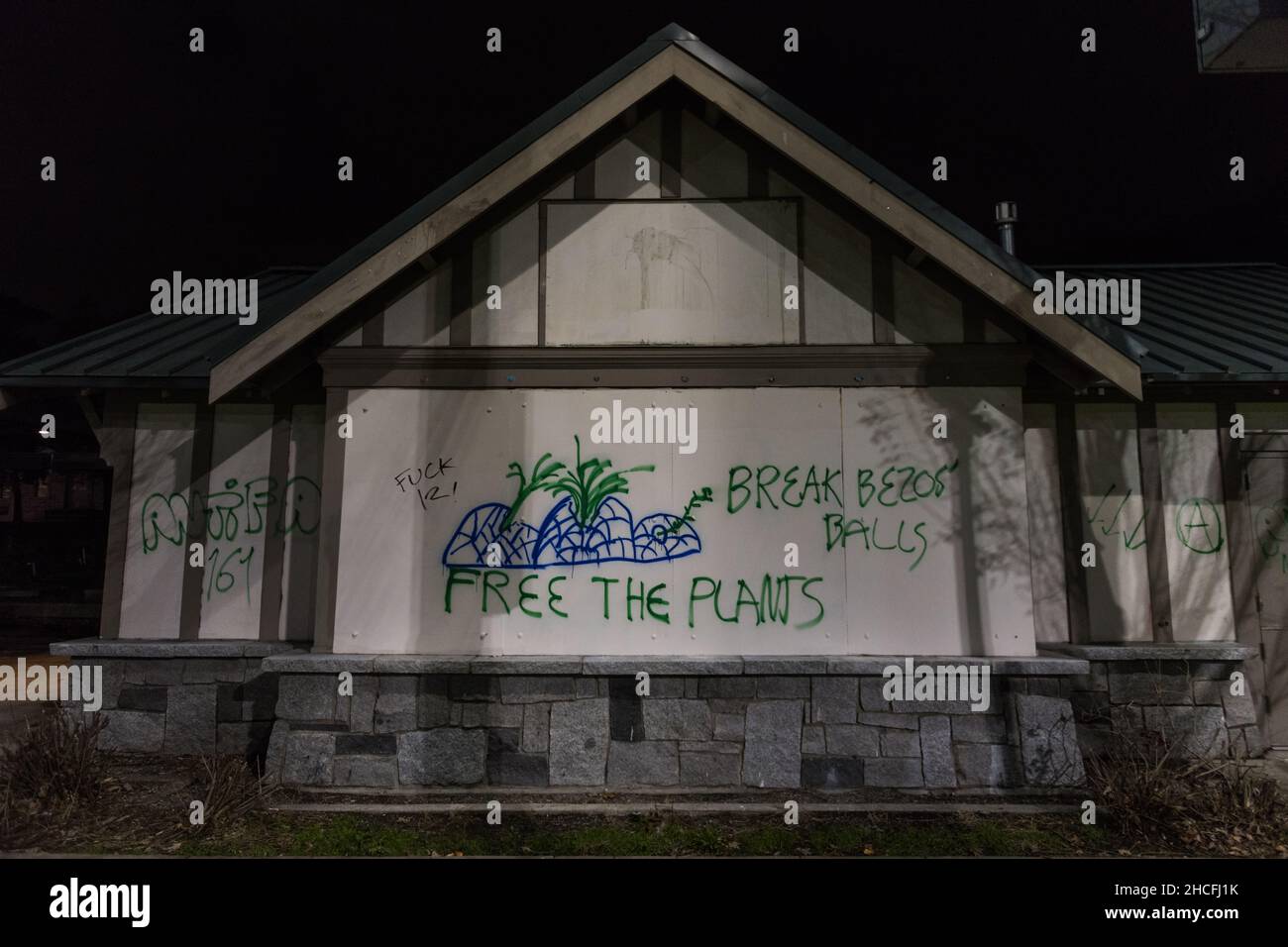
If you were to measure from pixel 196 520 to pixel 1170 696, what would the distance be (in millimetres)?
9272

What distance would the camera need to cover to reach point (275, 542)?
735cm

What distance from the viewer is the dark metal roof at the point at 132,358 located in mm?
7223

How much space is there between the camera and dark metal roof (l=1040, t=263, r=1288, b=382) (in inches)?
269

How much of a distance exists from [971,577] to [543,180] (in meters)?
5.08

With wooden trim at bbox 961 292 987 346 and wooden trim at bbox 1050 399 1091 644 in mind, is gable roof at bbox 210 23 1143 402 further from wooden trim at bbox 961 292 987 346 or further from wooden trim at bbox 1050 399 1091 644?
wooden trim at bbox 1050 399 1091 644

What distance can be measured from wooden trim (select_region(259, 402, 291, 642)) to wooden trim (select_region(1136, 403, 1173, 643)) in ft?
27.4

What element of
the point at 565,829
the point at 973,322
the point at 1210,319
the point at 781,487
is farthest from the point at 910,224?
the point at 565,829

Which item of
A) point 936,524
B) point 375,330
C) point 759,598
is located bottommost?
point 759,598

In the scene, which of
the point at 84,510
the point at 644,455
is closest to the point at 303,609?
the point at 644,455

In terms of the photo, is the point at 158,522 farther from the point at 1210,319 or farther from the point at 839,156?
the point at 1210,319

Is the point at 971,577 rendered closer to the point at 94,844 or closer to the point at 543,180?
the point at 543,180

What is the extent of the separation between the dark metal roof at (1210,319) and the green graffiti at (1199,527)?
1277 millimetres

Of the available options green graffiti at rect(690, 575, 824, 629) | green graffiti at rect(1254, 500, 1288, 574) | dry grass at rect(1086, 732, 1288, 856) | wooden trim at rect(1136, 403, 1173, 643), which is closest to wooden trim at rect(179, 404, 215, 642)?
green graffiti at rect(690, 575, 824, 629)

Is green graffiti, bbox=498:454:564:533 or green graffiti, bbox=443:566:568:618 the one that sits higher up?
green graffiti, bbox=498:454:564:533
